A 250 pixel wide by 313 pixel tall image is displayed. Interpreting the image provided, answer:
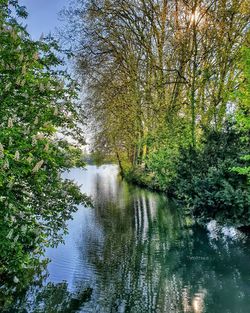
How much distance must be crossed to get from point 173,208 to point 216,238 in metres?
7.54

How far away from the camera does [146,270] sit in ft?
32.9

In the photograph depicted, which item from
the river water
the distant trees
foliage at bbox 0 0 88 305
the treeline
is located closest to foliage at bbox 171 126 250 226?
the treeline

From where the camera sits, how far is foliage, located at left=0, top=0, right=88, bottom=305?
6.08m

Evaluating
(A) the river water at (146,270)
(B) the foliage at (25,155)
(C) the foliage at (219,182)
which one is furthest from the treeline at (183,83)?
(B) the foliage at (25,155)

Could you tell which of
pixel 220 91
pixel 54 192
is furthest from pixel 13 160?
pixel 220 91

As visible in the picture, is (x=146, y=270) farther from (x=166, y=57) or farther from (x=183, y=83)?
(x=166, y=57)

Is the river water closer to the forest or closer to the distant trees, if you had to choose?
the forest

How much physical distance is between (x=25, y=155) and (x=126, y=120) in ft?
88.9

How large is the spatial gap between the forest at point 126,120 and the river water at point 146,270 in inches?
7.4

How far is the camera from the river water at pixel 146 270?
25.6 ft

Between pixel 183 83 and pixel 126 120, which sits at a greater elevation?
pixel 183 83

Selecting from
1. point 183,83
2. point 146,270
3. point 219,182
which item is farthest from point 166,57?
point 146,270

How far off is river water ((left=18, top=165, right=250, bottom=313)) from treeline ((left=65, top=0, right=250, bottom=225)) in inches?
57.9

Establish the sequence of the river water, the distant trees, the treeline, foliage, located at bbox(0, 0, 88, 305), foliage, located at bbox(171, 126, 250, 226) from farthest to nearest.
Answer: the distant trees → the treeline → foliage, located at bbox(171, 126, 250, 226) → the river water → foliage, located at bbox(0, 0, 88, 305)
